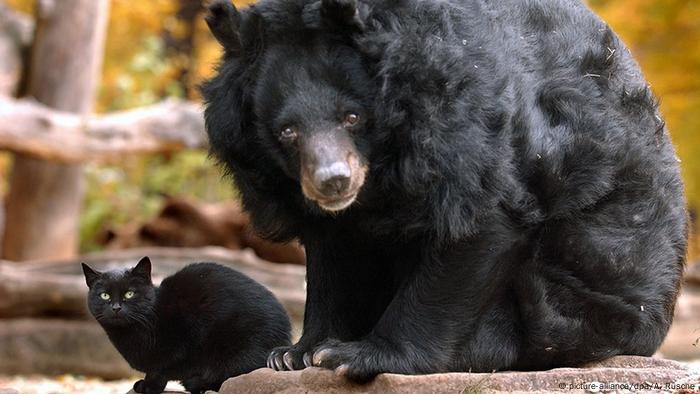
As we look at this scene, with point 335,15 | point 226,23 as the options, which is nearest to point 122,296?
point 226,23

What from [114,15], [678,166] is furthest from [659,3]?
[678,166]

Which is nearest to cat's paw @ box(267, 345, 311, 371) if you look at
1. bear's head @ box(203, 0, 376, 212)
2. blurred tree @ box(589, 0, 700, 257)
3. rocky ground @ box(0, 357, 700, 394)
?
rocky ground @ box(0, 357, 700, 394)

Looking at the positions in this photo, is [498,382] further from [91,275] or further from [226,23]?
[91,275]

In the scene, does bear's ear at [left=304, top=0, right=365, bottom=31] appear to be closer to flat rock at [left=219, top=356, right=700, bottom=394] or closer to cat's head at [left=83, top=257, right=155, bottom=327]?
flat rock at [left=219, top=356, right=700, bottom=394]

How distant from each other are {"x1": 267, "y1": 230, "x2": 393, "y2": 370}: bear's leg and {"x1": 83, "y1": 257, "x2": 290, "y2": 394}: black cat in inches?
16.6

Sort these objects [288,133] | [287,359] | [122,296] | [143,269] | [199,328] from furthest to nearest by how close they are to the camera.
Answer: [143,269], [122,296], [199,328], [287,359], [288,133]

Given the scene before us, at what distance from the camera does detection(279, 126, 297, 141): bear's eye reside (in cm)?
430

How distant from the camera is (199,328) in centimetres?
537

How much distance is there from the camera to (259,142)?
4508 millimetres

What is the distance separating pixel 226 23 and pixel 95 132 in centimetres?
743

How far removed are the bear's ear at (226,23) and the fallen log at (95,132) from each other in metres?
6.89

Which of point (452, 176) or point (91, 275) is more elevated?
point (452, 176)

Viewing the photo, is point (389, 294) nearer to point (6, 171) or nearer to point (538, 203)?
point (538, 203)

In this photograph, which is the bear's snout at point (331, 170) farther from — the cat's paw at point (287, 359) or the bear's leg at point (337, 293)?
the cat's paw at point (287, 359)
